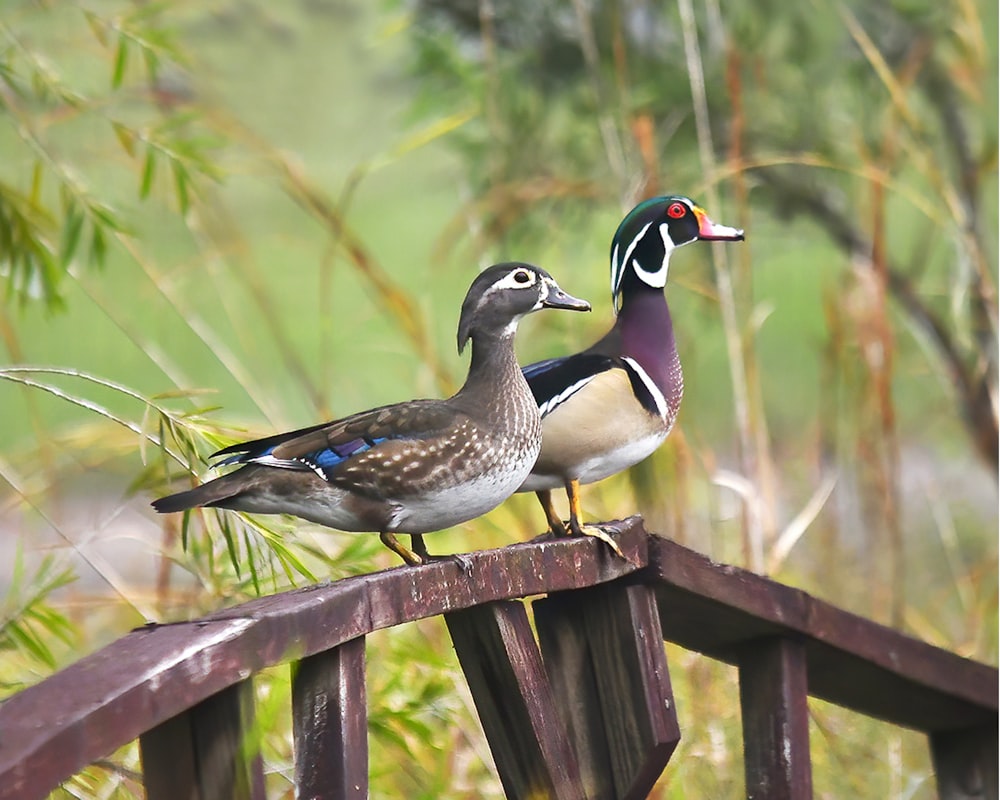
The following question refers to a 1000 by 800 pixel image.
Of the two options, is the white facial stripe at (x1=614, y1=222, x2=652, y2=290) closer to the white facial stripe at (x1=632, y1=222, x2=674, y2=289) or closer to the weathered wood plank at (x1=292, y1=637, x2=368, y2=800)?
the white facial stripe at (x1=632, y1=222, x2=674, y2=289)

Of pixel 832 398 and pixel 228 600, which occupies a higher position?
pixel 832 398

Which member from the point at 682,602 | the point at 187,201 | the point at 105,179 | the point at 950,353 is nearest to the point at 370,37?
the point at 105,179

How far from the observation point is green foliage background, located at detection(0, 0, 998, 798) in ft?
7.61

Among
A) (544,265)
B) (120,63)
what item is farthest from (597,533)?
(544,265)

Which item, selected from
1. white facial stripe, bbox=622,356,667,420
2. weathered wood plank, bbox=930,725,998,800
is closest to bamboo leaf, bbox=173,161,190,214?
white facial stripe, bbox=622,356,667,420

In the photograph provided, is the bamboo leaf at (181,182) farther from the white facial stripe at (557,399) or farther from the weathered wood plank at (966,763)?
the weathered wood plank at (966,763)

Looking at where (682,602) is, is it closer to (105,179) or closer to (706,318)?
(105,179)

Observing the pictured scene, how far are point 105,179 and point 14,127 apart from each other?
1139 mm

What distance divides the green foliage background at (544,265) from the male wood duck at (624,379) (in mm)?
369

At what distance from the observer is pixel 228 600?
2330mm

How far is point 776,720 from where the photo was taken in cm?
222

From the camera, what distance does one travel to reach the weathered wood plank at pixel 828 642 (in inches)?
80.0

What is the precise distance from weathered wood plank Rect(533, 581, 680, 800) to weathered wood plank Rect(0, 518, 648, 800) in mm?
263

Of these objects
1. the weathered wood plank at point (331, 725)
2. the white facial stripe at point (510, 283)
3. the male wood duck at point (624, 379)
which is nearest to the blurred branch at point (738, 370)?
the male wood duck at point (624, 379)
